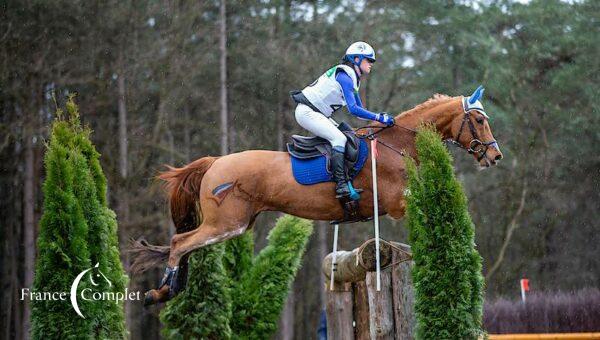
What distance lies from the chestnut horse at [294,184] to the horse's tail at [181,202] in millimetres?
247

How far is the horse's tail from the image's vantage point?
8789mm

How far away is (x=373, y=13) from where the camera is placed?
2559 cm

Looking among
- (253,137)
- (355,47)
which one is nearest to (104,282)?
(355,47)

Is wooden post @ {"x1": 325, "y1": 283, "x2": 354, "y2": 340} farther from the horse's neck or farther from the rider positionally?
the horse's neck

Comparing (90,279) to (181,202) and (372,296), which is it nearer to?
→ (181,202)

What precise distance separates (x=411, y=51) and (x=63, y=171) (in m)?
20.0

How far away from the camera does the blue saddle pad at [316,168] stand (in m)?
8.20

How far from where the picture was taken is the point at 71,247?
8.07 m

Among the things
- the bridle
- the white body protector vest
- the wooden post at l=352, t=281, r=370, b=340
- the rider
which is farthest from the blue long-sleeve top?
the wooden post at l=352, t=281, r=370, b=340

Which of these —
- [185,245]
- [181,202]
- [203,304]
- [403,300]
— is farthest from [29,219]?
[403,300]

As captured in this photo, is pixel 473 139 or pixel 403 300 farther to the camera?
pixel 473 139

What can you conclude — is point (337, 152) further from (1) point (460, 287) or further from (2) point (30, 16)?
(2) point (30, 16)

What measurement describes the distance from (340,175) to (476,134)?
138 cm

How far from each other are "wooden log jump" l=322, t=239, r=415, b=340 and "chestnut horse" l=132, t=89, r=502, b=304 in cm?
46
